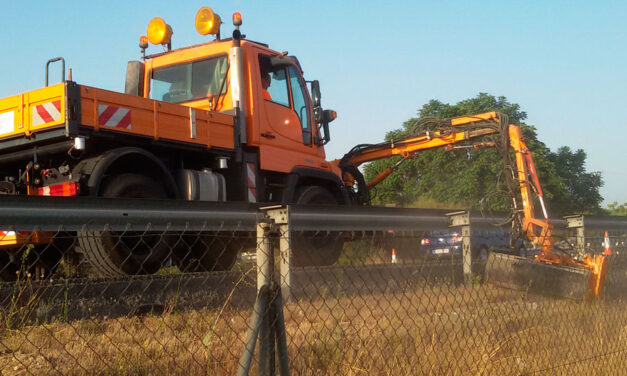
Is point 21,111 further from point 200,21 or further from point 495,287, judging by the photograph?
point 495,287

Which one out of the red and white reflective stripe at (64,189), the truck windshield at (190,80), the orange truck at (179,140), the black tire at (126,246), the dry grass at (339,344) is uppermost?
the truck windshield at (190,80)

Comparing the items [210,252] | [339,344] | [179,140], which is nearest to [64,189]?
[179,140]

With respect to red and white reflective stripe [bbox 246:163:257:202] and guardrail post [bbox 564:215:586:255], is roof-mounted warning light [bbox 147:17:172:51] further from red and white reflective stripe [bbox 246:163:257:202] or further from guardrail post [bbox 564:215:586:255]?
guardrail post [bbox 564:215:586:255]

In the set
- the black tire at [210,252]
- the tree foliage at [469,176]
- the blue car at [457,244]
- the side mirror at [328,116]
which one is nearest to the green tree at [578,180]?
the tree foliage at [469,176]

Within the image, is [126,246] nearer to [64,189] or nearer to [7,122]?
[64,189]

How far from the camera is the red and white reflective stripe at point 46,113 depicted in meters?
6.97

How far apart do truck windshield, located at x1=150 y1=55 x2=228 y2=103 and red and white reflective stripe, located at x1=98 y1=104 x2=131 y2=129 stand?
2244 mm

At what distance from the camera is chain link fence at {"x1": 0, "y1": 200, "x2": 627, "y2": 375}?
3195mm

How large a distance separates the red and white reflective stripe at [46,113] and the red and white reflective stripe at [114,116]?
43 cm

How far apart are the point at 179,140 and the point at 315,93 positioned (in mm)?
2829

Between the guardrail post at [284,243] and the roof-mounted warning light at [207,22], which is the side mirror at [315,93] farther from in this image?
the guardrail post at [284,243]

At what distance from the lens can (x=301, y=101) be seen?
408 inches

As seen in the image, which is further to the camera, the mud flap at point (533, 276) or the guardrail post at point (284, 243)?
the mud flap at point (533, 276)

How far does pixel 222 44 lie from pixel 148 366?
21.7 ft
